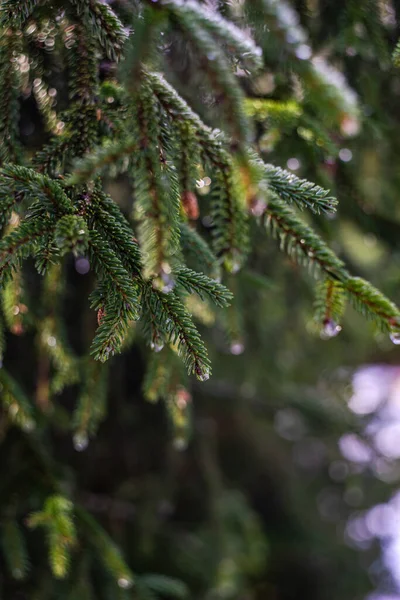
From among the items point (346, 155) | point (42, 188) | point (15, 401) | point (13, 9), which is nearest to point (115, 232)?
point (42, 188)

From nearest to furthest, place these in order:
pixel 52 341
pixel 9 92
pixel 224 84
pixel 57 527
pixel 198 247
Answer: pixel 224 84 < pixel 9 92 < pixel 198 247 < pixel 57 527 < pixel 52 341

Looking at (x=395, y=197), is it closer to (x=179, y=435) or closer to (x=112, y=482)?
(x=179, y=435)

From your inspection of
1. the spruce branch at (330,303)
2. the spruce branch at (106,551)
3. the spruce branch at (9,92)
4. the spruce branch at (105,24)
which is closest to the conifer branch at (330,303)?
the spruce branch at (330,303)

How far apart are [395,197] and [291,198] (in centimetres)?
184

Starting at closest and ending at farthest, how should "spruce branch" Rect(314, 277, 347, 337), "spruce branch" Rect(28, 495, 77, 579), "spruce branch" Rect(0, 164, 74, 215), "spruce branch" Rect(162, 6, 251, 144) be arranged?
"spruce branch" Rect(162, 6, 251, 144) → "spruce branch" Rect(0, 164, 74, 215) → "spruce branch" Rect(314, 277, 347, 337) → "spruce branch" Rect(28, 495, 77, 579)

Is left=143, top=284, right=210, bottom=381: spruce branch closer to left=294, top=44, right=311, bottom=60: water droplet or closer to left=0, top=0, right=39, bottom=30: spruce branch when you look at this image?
left=294, top=44, right=311, bottom=60: water droplet

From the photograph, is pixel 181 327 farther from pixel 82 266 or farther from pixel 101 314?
pixel 82 266

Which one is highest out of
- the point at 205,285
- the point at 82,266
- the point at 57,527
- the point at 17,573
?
the point at 205,285

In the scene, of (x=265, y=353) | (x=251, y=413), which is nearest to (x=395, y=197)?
(x=265, y=353)

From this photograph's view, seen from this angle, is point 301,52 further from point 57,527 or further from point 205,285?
point 57,527

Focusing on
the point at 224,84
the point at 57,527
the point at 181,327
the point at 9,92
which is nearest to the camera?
the point at 224,84

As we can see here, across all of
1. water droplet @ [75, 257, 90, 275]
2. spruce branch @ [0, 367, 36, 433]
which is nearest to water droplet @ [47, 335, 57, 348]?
spruce branch @ [0, 367, 36, 433]

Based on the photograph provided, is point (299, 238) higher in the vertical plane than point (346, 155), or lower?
higher

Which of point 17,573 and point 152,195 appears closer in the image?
point 152,195
